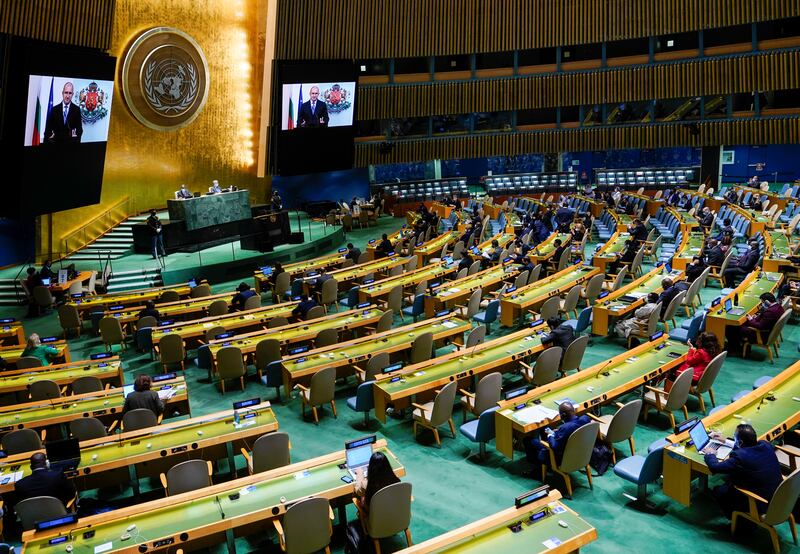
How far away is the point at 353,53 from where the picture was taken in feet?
92.3

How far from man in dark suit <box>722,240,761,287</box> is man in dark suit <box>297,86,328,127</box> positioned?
14.4 metres

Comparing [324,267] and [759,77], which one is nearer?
[324,267]

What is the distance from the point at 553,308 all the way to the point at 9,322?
10.7 m

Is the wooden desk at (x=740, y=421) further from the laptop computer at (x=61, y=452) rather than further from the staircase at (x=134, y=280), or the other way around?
the staircase at (x=134, y=280)

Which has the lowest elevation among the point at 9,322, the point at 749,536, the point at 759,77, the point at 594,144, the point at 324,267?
the point at 749,536

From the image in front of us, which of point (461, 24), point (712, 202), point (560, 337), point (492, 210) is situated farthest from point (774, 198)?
point (560, 337)

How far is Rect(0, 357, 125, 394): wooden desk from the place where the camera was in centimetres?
966

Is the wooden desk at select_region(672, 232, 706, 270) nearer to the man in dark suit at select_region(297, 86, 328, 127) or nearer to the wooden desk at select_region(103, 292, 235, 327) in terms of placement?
the wooden desk at select_region(103, 292, 235, 327)

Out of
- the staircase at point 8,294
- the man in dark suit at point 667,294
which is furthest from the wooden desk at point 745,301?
the staircase at point 8,294

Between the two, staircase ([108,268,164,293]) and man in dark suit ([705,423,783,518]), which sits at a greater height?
staircase ([108,268,164,293])

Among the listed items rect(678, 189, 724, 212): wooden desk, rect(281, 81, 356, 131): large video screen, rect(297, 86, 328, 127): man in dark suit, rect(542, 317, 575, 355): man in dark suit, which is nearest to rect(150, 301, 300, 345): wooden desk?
rect(542, 317, 575, 355): man in dark suit

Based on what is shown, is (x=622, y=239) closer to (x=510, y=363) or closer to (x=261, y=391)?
(x=510, y=363)

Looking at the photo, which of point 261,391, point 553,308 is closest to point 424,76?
point 553,308

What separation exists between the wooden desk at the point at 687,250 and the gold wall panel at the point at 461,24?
1310cm
